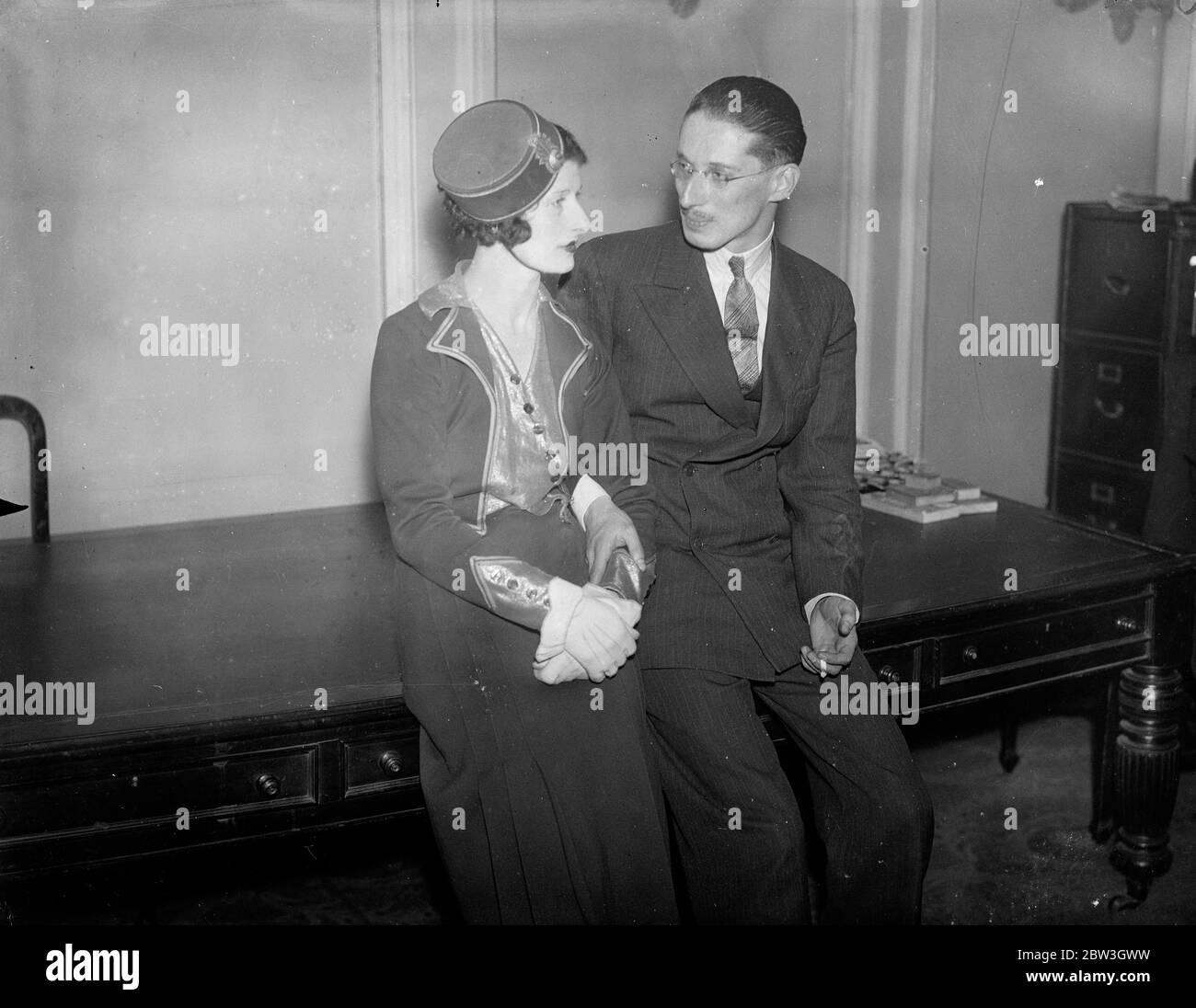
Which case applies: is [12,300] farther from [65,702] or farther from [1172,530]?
[1172,530]

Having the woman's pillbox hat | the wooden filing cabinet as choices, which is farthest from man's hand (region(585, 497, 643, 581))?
the wooden filing cabinet

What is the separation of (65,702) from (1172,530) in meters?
2.81

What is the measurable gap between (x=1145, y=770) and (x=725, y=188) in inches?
64.2

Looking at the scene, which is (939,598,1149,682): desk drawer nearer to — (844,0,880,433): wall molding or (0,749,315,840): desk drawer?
(844,0,880,433): wall molding

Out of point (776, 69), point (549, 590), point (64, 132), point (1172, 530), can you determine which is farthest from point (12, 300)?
point (1172, 530)

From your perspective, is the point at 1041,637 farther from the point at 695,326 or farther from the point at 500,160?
the point at 500,160

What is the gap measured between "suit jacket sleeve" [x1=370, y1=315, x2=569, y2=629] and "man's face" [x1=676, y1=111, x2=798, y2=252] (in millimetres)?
605

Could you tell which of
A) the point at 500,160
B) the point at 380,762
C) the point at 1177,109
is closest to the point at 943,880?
the point at 380,762

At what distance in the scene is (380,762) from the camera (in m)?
2.42

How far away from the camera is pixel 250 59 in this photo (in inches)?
125

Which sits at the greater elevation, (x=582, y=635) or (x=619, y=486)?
(x=619, y=486)

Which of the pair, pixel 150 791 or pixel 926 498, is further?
pixel 926 498

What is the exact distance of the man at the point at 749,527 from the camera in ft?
8.13

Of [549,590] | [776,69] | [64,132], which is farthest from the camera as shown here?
[776,69]
